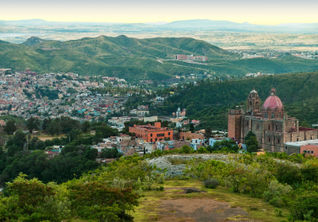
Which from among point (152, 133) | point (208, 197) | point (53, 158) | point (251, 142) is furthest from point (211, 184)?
point (152, 133)

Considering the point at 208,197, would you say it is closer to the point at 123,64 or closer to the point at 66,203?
the point at 66,203

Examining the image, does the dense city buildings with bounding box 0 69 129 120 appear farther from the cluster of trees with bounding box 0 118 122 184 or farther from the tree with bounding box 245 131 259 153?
the tree with bounding box 245 131 259 153

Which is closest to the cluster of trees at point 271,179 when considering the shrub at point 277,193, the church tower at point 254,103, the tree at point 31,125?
the shrub at point 277,193

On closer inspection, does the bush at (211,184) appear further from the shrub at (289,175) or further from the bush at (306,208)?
Answer: the bush at (306,208)

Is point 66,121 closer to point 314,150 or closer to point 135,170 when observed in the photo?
point 314,150

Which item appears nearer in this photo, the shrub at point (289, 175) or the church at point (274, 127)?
the shrub at point (289, 175)

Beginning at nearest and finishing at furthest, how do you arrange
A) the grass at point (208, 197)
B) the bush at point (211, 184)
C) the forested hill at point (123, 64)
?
the grass at point (208, 197) < the bush at point (211, 184) < the forested hill at point (123, 64)
